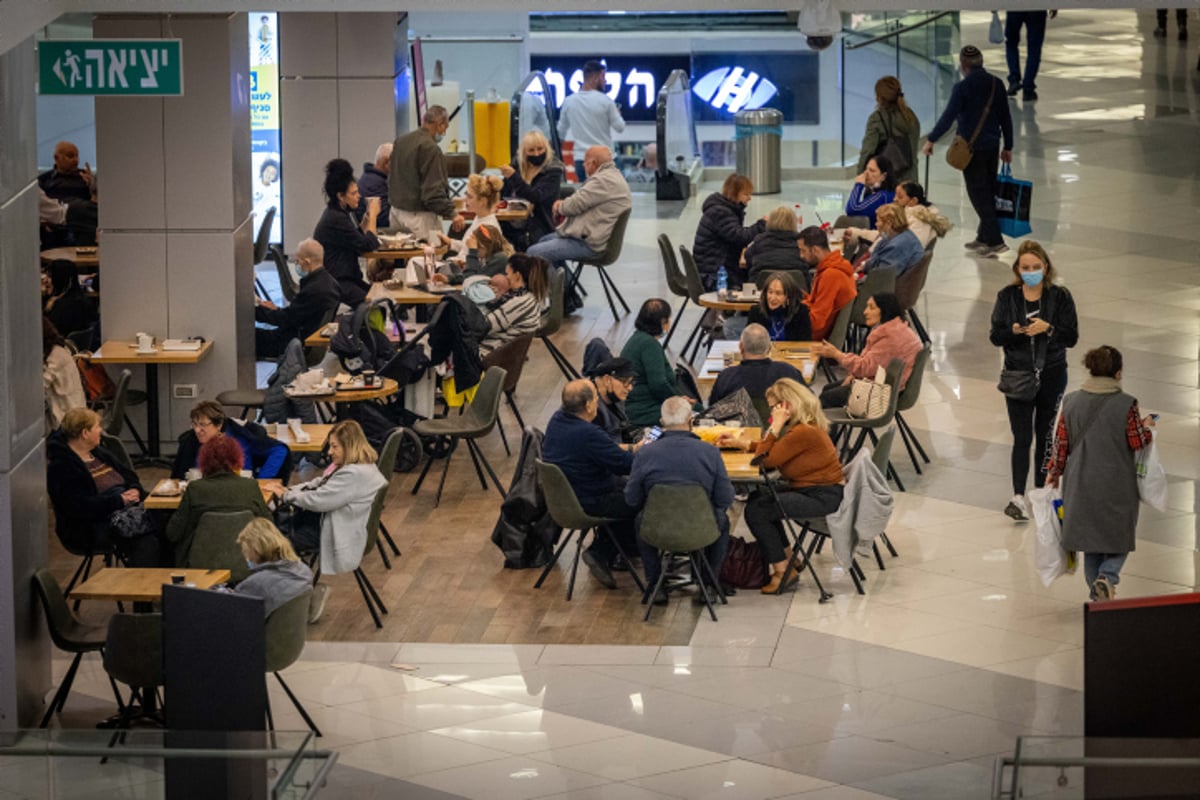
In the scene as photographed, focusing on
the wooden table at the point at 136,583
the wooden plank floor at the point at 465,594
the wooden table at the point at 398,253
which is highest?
the wooden table at the point at 398,253

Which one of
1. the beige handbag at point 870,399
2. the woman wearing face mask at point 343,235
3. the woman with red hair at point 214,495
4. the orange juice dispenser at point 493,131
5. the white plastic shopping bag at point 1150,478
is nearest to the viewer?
the woman with red hair at point 214,495

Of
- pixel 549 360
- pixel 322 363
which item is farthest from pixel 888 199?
pixel 322 363

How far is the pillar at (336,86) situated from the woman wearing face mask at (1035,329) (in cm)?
853

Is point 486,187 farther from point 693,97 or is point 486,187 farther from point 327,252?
point 693,97

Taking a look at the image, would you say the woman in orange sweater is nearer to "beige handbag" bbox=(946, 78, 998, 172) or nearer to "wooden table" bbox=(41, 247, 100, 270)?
"wooden table" bbox=(41, 247, 100, 270)

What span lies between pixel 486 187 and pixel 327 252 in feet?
4.61

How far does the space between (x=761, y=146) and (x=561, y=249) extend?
6.06 m

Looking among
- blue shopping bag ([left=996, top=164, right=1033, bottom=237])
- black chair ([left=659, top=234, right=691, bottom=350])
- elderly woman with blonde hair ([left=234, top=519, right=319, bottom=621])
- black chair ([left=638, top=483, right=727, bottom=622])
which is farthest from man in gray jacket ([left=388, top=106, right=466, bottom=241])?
elderly woman with blonde hair ([left=234, top=519, right=319, bottom=621])

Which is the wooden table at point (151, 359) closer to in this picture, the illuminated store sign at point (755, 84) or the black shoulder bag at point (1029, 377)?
the black shoulder bag at point (1029, 377)

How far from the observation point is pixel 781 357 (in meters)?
13.2

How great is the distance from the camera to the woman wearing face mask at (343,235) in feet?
50.5

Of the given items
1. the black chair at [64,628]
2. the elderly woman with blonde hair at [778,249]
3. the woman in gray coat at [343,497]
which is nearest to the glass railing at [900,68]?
the elderly woman with blonde hair at [778,249]

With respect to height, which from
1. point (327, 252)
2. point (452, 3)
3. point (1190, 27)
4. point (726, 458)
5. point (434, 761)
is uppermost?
point (1190, 27)

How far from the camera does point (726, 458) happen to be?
11164mm
